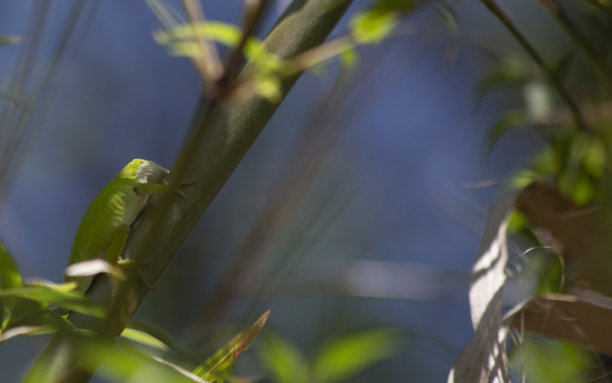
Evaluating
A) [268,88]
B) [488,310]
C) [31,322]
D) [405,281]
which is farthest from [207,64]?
[405,281]

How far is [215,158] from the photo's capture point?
0.37 meters

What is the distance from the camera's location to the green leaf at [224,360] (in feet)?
1.24

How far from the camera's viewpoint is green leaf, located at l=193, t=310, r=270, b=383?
1.24ft

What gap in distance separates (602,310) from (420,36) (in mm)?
461

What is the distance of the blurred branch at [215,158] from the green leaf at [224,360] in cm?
6

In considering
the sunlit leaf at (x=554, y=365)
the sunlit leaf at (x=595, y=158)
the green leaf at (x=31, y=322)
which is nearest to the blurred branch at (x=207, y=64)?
the green leaf at (x=31, y=322)

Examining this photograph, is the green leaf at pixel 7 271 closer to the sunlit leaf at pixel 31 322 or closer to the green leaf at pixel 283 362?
the sunlit leaf at pixel 31 322

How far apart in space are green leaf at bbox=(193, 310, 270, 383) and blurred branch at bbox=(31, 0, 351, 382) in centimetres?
6

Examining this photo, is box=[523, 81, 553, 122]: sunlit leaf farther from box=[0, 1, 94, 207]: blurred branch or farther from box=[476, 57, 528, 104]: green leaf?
box=[0, 1, 94, 207]: blurred branch

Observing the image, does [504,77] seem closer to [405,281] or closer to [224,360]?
[405,281]

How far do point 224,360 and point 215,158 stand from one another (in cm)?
13

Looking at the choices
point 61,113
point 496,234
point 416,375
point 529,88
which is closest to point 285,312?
point 416,375

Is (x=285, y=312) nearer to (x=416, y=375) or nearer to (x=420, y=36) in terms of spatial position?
(x=416, y=375)

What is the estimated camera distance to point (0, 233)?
68 centimetres
